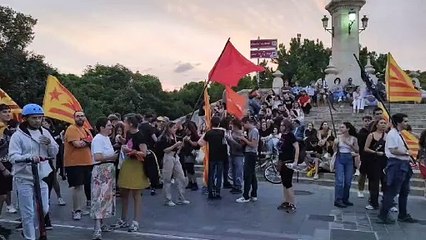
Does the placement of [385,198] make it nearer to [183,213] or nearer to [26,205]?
[183,213]

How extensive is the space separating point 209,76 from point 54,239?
20.6 feet

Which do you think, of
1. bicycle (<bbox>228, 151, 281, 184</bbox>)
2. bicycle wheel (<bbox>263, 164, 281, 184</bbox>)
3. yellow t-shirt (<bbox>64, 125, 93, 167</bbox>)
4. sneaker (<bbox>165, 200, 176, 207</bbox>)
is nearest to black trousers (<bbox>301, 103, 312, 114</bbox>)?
bicycle (<bbox>228, 151, 281, 184</bbox>)

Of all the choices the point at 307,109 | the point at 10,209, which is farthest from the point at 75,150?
the point at 307,109

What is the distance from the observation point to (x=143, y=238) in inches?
277

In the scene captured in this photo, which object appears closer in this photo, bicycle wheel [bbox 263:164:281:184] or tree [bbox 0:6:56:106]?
bicycle wheel [bbox 263:164:281:184]

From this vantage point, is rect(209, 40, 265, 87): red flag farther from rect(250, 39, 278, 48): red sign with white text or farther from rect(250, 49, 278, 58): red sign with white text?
rect(250, 39, 278, 48): red sign with white text

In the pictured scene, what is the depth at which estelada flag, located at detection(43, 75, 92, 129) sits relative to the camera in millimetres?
8844

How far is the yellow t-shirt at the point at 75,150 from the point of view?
8.30 meters

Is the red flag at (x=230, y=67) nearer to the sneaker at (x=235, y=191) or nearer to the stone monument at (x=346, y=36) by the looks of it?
the sneaker at (x=235, y=191)

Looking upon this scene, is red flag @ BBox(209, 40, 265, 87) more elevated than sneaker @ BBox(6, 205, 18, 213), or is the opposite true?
red flag @ BBox(209, 40, 265, 87)

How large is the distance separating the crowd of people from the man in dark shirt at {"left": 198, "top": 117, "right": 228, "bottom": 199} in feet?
0.07

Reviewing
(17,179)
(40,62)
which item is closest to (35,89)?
(40,62)

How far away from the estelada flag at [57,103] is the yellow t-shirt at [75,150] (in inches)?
17.8

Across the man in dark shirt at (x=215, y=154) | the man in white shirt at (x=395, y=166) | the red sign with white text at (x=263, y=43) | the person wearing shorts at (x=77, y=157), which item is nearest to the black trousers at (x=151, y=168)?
the person wearing shorts at (x=77, y=157)
